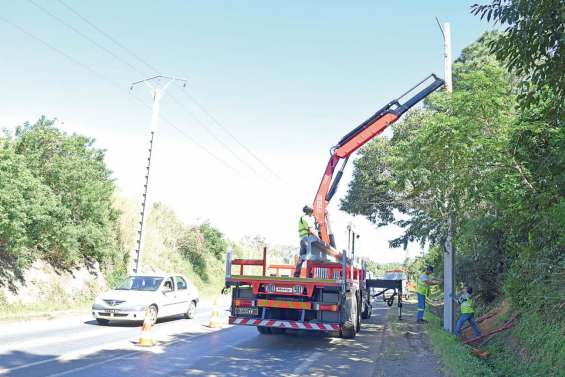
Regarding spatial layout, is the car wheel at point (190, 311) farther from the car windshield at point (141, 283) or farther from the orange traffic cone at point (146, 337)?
the orange traffic cone at point (146, 337)

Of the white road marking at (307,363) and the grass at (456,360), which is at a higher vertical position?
the grass at (456,360)

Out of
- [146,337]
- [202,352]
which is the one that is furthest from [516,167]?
[146,337]

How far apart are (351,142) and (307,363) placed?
28.4ft

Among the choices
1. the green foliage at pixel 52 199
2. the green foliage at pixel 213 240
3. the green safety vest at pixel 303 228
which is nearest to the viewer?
the green safety vest at pixel 303 228

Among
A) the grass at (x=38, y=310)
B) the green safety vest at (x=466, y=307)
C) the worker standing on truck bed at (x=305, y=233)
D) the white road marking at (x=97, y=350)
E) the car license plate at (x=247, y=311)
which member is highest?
the worker standing on truck bed at (x=305, y=233)

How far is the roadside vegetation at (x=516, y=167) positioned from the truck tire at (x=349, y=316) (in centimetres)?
191

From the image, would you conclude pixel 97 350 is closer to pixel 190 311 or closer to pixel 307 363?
pixel 307 363

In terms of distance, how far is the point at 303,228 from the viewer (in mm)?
11531

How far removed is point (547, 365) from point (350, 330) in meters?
5.03

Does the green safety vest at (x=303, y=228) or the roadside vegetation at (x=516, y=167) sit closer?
the roadside vegetation at (x=516, y=167)

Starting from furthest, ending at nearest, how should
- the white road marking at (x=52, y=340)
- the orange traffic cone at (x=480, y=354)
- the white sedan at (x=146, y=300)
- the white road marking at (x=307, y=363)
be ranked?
1. the white sedan at (x=146, y=300)
2. the orange traffic cone at (x=480, y=354)
3. the white road marking at (x=52, y=340)
4. the white road marking at (x=307, y=363)

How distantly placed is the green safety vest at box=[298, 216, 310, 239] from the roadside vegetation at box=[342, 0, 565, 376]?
2.29 m

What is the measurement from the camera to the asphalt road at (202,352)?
7840 millimetres

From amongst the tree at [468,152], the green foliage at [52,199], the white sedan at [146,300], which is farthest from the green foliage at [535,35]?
the green foliage at [52,199]
